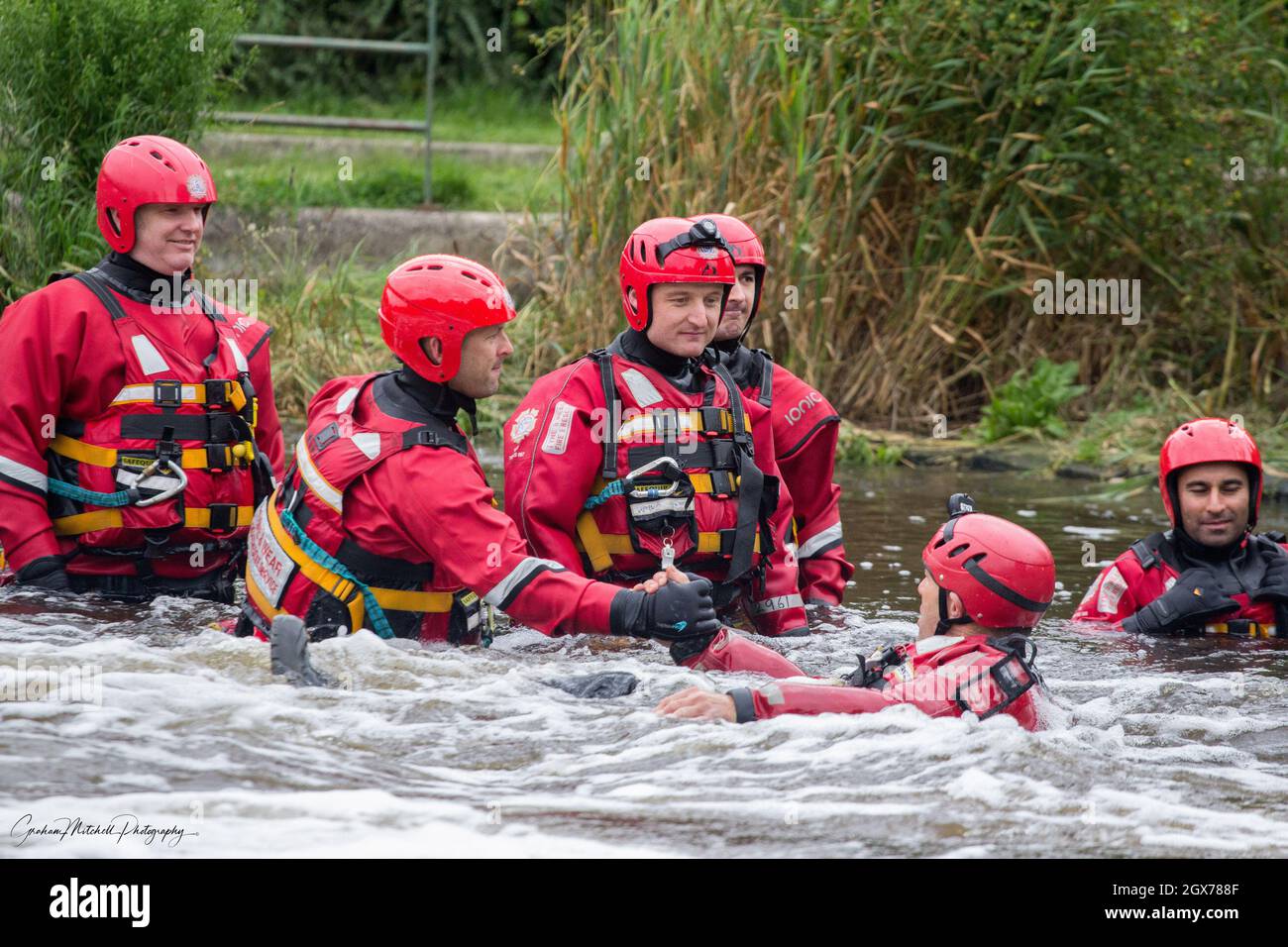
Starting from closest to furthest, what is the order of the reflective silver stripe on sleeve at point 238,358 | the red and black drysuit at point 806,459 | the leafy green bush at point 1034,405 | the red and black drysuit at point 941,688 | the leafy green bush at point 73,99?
the red and black drysuit at point 941,688
the reflective silver stripe on sleeve at point 238,358
the red and black drysuit at point 806,459
the leafy green bush at point 73,99
the leafy green bush at point 1034,405

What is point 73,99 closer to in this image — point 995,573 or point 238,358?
point 238,358

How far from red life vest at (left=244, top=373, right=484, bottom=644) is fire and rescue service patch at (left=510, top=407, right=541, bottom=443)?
29.6 inches

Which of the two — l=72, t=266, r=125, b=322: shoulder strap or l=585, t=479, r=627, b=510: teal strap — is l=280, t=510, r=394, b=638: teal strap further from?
l=72, t=266, r=125, b=322: shoulder strap

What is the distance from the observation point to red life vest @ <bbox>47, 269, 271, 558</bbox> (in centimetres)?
621

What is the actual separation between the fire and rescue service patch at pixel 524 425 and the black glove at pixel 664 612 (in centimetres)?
111

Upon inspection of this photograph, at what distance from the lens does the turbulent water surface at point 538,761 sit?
13.8 ft

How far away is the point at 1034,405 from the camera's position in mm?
11750

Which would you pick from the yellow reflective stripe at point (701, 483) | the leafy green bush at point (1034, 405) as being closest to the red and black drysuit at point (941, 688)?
the yellow reflective stripe at point (701, 483)

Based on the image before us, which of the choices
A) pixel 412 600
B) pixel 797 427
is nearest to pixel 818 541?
pixel 797 427

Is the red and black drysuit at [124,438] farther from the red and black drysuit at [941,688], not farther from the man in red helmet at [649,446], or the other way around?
the red and black drysuit at [941,688]

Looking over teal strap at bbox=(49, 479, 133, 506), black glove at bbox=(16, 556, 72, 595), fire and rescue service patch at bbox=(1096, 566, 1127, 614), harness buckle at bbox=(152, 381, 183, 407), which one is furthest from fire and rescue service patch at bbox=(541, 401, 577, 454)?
fire and rescue service patch at bbox=(1096, 566, 1127, 614)

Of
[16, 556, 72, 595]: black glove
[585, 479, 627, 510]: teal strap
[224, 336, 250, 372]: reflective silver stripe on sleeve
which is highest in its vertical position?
[224, 336, 250, 372]: reflective silver stripe on sleeve

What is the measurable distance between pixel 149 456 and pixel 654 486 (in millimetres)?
1832

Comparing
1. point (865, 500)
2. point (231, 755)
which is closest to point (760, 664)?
point (231, 755)
